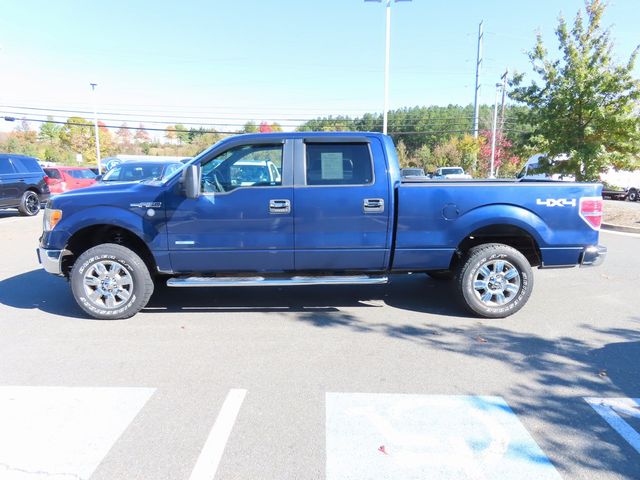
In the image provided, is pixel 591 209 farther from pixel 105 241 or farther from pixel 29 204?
pixel 29 204

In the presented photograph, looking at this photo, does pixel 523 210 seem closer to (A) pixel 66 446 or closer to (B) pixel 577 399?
(B) pixel 577 399

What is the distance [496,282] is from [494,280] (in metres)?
0.03

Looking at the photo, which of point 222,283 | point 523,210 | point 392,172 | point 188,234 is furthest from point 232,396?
point 523,210

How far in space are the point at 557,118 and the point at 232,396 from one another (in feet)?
45.6

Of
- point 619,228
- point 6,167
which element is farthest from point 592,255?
point 6,167

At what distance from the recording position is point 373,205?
4.43m

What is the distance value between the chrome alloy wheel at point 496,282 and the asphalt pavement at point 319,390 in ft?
0.92

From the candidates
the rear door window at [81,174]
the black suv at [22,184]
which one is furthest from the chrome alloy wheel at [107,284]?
the rear door window at [81,174]

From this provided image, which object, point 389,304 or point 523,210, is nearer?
point 523,210

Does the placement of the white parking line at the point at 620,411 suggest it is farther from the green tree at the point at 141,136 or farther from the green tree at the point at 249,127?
the green tree at the point at 141,136

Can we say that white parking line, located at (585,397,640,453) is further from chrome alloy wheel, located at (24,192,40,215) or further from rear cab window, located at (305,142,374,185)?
chrome alloy wheel, located at (24,192,40,215)

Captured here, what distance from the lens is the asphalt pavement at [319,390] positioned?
2.39 m

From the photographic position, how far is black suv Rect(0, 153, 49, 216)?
1249cm

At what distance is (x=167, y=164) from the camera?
38.8 feet
